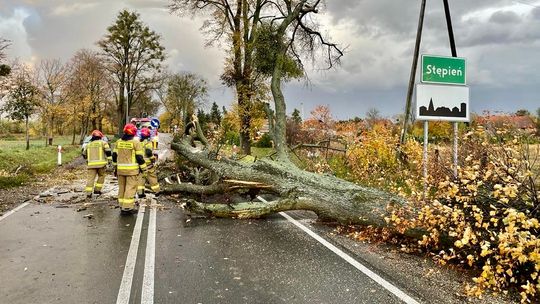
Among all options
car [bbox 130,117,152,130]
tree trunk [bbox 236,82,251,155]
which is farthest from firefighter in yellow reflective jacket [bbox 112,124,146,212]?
car [bbox 130,117,152,130]

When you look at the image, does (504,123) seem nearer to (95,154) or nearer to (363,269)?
(363,269)

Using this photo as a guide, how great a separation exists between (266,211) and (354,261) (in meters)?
2.63

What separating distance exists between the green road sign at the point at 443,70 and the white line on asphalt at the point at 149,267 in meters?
5.69

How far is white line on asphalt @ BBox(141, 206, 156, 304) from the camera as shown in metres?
4.45

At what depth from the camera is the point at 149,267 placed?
17.6ft

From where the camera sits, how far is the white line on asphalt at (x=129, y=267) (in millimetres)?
4445

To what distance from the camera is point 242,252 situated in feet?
19.9

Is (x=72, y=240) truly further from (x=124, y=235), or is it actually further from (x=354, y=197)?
(x=354, y=197)

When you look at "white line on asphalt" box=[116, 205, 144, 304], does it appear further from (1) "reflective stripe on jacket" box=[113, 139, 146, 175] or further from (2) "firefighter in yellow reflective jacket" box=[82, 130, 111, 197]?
(2) "firefighter in yellow reflective jacket" box=[82, 130, 111, 197]

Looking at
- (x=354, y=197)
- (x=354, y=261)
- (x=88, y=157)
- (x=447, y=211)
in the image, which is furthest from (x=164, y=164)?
(x=447, y=211)

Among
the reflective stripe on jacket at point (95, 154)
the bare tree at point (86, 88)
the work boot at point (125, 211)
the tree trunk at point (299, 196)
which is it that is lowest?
the work boot at point (125, 211)

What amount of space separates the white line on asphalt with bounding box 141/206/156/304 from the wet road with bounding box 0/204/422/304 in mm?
17

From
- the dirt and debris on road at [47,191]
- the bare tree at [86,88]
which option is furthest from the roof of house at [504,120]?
the bare tree at [86,88]

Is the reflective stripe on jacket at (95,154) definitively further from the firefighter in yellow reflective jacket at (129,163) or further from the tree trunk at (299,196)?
the tree trunk at (299,196)
